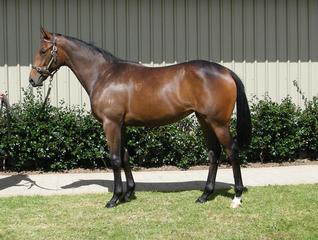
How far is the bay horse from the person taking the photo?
22.5 feet

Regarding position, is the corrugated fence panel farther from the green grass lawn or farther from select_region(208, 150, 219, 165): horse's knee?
select_region(208, 150, 219, 165): horse's knee

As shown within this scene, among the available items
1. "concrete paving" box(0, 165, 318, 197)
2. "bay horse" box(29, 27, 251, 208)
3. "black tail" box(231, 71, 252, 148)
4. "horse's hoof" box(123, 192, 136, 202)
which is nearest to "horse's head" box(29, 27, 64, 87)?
"bay horse" box(29, 27, 251, 208)

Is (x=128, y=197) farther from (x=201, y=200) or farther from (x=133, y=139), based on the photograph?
(x=133, y=139)

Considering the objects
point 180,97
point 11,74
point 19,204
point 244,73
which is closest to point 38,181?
point 19,204

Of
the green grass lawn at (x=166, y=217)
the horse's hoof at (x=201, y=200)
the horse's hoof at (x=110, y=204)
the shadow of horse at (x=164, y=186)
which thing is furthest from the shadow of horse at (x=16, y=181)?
the horse's hoof at (x=201, y=200)

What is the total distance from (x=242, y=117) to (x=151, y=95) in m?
1.21

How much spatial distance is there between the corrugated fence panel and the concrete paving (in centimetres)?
184

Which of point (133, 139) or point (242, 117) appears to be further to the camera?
point (133, 139)

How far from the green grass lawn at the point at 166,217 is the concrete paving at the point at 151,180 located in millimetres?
501

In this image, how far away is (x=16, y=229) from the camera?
611 cm

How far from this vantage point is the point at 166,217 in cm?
649

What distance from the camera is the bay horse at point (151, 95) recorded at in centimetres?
687

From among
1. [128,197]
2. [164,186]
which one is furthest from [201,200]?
[164,186]

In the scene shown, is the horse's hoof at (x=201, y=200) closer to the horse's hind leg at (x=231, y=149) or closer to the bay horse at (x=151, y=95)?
the bay horse at (x=151, y=95)
